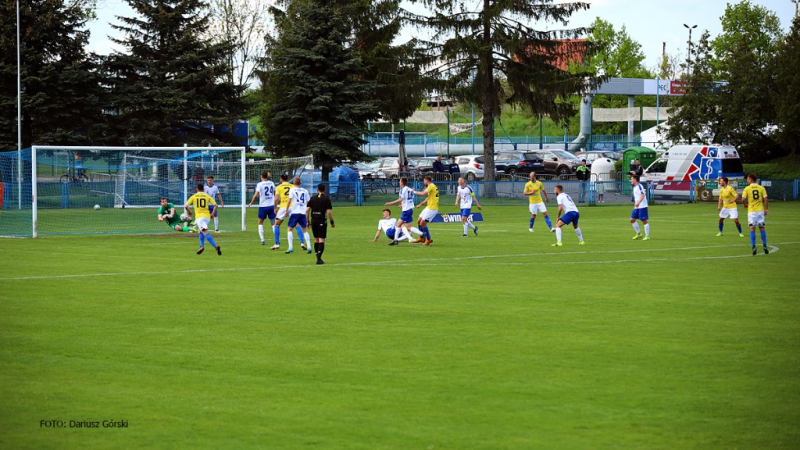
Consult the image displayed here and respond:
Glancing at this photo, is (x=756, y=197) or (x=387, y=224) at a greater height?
(x=756, y=197)

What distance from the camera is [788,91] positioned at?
5031 cm

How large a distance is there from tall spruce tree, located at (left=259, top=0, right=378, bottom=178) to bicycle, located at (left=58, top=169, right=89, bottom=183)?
9.99 m

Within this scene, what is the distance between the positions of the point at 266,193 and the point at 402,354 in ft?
50.6

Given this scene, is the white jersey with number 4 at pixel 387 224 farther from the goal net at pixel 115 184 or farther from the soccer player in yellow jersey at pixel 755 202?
the goal net at pixel 115 184

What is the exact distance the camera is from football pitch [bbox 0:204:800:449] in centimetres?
702

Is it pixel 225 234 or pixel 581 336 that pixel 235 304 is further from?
pixel 225 234

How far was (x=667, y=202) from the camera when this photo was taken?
45938 mm

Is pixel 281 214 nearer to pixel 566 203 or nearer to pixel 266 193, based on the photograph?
pixel 266 193

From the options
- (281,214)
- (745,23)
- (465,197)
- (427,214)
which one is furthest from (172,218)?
(745,23)

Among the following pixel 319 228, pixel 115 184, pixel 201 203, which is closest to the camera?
pixel 319 228

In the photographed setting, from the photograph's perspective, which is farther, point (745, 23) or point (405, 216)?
point (745, 23)

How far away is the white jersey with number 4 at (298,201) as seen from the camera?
67.7ft

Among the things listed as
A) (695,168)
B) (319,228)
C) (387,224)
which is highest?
(695,168)

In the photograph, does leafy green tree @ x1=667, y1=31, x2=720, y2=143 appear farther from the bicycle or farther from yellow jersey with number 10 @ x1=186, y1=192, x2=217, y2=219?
yellow jersey with number 10 @ x1=186, y1=192, x2=217, y2=219
